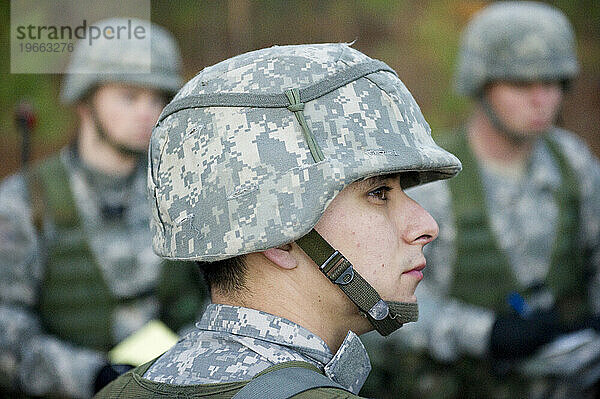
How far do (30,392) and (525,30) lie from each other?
127 inches

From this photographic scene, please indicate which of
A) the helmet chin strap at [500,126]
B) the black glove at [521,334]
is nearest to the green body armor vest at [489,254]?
the helmet chin strap at [500,126]

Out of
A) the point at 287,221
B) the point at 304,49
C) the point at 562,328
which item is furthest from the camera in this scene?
the point at 562,328

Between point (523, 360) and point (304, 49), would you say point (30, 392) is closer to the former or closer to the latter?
point (523, 360)

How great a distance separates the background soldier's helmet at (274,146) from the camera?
5.59 feet

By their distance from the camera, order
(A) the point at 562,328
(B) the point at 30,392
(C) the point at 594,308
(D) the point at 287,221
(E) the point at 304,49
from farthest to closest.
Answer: (C) the point at 594,308 → (B) the point at 30,392 → (A) the point at 562,328 → (E) the point at 304,49 → (D) the point at 287,221

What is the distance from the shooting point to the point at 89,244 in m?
4.30

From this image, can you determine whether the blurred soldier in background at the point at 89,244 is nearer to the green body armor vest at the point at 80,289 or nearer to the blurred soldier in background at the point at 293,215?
the green body armor vest at the point at 80,289

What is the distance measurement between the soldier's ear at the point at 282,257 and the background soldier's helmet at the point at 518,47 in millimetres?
2935

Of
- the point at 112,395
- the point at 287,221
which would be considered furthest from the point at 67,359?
the point at 287,221

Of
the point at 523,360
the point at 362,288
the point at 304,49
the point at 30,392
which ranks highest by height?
the point at 304,49

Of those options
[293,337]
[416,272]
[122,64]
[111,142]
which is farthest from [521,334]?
[122,64]

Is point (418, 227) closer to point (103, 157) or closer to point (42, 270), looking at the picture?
point (42, 270)

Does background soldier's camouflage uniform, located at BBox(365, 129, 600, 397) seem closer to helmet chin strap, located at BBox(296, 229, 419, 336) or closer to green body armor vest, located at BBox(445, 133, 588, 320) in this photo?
green body armor vest, located at BBox(445, 133, 588, 320)

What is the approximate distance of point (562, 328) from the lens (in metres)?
3.75
